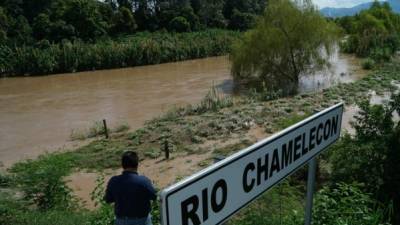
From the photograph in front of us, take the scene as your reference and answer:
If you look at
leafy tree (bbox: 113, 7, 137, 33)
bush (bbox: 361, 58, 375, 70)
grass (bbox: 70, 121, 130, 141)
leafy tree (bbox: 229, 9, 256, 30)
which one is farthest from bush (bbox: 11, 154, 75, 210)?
leafy tree (bbox: 229, 9, 256, 30)

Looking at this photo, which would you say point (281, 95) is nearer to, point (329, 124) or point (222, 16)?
point (329, 124)

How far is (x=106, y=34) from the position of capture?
45.0 m

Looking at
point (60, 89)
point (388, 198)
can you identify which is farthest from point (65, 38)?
point (388, 198)

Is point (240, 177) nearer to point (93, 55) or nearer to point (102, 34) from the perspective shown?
point (93, 55)

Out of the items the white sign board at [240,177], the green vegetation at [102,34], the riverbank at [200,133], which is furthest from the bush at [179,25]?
the white sign board at [240,177]

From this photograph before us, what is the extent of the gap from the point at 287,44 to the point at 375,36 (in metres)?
17.4

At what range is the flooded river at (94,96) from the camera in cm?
1558

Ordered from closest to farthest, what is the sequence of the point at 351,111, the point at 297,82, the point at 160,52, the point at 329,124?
the point at 329,124, the point at 351,111, the point at 297,82, the point at 160,52

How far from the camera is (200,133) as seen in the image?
1365cm

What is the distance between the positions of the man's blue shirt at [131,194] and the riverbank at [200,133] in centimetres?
395

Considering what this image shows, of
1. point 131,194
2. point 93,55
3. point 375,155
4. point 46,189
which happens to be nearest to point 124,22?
point 93,55

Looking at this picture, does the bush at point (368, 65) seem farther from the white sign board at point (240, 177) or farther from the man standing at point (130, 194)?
the white sign board at point (240, 177)

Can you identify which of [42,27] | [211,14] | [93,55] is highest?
[211,14]

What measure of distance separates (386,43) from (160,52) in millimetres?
19883
